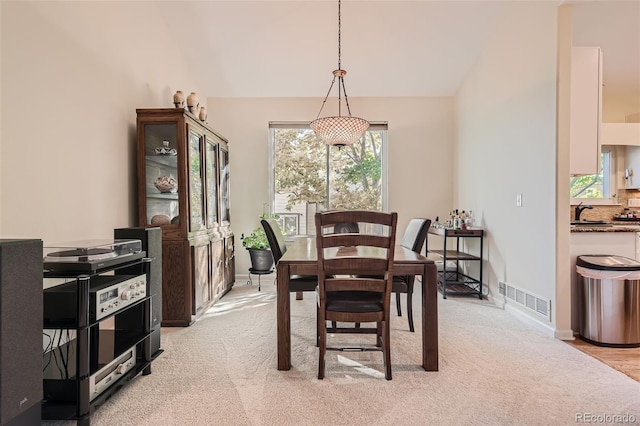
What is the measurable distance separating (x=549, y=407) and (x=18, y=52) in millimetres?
3371

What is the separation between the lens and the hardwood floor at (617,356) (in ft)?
7.46

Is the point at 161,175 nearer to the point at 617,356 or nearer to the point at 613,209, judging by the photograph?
the point at 617,356

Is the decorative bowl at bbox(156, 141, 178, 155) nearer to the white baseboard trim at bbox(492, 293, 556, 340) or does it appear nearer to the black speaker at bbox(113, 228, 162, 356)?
the black speaker at bbox(113, 228, 162, 356)

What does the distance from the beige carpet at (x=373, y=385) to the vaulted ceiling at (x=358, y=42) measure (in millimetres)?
3077

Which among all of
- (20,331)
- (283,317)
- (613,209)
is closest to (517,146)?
(613,209)

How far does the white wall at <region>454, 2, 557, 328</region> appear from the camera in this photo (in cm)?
295

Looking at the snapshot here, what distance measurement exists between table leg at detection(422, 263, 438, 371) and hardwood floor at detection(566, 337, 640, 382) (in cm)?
119

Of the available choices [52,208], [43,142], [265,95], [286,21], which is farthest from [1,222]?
[265,95]

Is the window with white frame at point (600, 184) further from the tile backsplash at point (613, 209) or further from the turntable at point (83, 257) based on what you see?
the turntable at point (83, 257)

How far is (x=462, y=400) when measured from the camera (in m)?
1.88

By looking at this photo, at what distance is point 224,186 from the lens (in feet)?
15.0

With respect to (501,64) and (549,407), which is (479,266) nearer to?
(501,64)

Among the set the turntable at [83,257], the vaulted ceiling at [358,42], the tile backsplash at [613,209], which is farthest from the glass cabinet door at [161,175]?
the tile backsplash at [613,209]

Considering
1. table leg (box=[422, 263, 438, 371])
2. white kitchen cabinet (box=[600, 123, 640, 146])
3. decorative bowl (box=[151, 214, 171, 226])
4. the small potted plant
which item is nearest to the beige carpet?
table leg (box=[422, 263, 438, 371])
